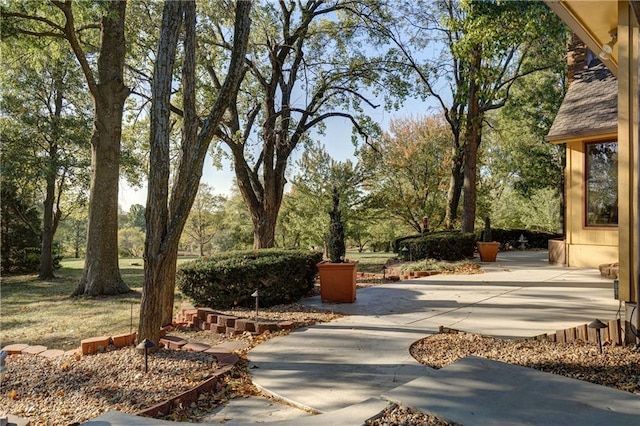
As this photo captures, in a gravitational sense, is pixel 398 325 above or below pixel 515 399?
below

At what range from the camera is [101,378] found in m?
3.30

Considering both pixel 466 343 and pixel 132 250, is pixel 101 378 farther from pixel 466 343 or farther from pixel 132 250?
pixel 132 250

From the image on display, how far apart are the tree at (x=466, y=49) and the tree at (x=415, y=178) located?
6.61ft

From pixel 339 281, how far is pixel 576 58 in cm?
933

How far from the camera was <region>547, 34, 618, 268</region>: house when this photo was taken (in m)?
8.38

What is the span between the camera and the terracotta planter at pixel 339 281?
19.9ft

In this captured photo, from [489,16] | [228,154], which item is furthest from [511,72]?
[228,154]

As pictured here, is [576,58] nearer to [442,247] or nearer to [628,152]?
[442,247]

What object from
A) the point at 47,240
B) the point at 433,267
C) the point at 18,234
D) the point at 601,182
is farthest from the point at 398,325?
the point at 18,234

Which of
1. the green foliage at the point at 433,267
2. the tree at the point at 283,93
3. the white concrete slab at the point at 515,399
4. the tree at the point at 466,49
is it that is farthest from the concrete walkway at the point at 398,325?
the tree at the point at 466,49

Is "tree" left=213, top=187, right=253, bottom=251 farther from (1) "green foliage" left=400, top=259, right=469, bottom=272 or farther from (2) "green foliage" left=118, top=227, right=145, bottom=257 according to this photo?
(1) "green foliage" left=400, top=259, right=469, bottom=272

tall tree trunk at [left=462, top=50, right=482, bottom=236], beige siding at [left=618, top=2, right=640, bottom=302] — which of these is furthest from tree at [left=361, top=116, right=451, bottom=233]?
beige siding at [left=618, top=2, right=640, bottom=302]

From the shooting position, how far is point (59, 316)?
255 inches

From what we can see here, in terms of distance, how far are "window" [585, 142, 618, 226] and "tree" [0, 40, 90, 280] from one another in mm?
14033
